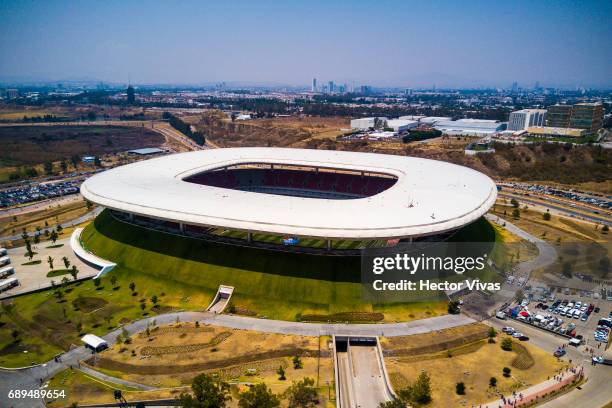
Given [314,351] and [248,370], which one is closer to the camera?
[248,370]

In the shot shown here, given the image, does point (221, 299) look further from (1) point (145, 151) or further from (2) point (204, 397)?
(1) point (145, 151)

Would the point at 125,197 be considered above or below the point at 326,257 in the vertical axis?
above

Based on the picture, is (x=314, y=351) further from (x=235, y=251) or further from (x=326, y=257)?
(x=235, y=251)

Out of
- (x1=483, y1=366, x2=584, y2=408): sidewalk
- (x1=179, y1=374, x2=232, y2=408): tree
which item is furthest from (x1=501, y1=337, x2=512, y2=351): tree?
(x1=179, y1=374, x2=232, y2=408): tree

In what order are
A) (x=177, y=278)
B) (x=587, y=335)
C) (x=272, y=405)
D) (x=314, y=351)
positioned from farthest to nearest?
(x=177, y=278)
(x=587, y=335)
(x=314, y=351)
(x=272, y=405)

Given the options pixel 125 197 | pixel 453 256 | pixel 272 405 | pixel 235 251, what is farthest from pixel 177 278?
pixel 453 256

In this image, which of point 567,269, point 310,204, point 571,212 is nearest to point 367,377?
point 310,204

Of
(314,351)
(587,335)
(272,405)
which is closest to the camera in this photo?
(272,405)
